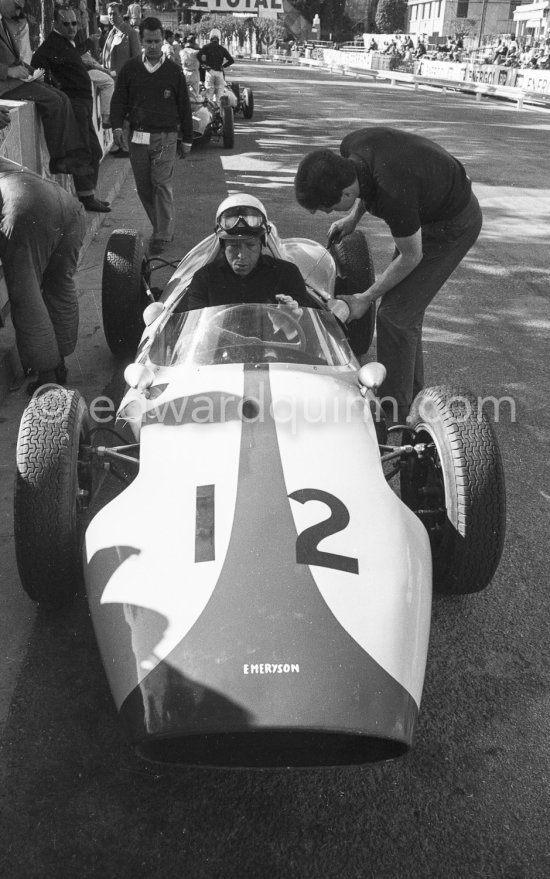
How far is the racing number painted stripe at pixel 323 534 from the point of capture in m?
2.41

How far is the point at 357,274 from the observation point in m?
5.34

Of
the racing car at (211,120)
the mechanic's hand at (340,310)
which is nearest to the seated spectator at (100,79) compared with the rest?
the racing car at (211,120)

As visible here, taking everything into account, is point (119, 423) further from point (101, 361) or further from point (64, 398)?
point (101, 361)

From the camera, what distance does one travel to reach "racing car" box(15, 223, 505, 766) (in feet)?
7.01

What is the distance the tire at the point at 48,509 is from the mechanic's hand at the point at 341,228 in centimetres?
266

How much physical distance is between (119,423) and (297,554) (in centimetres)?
152

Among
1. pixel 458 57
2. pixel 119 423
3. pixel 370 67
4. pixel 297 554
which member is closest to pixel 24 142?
pixel 119 423

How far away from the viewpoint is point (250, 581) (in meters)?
2.34

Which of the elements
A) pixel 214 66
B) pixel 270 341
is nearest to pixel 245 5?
pixel 214 66

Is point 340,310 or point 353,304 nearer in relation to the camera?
point 340,310

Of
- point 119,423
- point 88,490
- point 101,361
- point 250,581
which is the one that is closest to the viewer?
point 250,581

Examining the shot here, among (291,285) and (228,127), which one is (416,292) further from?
(228,127)

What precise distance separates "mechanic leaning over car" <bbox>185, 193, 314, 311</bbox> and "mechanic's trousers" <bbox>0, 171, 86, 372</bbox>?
0.90 m

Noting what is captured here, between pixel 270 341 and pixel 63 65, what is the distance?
6350 millimetres
